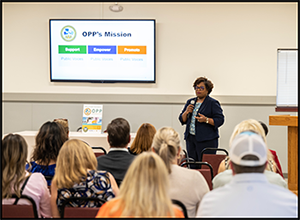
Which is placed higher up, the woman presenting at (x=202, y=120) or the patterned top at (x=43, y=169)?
the woman presenting at (x=202, y=120)

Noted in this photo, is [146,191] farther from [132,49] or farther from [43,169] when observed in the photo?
[132,49]

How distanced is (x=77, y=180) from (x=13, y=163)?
0.42 m

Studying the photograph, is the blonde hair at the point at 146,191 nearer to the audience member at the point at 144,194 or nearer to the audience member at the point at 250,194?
the audience member at the point at 144,194

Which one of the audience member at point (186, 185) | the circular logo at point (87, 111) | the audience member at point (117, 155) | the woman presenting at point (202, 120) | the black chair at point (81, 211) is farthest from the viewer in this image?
the circular logo at point (87, 111)

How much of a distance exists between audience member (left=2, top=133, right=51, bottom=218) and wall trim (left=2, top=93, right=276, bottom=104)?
12.4 ft

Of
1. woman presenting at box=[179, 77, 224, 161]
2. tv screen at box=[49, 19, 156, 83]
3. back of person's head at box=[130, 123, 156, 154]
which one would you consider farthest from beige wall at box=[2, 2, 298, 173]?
back of person's head at box=[130, 123, 156, 154]

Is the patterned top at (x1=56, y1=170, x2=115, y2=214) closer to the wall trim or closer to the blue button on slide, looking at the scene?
the wall trim

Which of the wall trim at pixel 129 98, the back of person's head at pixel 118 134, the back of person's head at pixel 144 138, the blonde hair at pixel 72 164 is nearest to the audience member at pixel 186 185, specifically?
the blonde hair at pixel 72 164

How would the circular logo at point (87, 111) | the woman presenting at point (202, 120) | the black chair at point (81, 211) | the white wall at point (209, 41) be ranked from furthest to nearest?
the white wall at point (209, 41) < the circular logo at point (87, 111) < the woman presenting at point (202, 120) < the black chair at point (81, 211)

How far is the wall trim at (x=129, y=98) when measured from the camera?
220 inches

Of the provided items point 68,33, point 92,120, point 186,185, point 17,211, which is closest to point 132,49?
point 68,33

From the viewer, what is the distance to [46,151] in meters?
Result: 2.51

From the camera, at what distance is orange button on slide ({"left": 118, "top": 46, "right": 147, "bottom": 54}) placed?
562 centimetres

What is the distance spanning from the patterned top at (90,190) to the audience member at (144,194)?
537 millimetres
